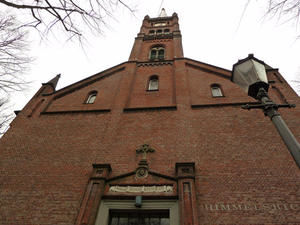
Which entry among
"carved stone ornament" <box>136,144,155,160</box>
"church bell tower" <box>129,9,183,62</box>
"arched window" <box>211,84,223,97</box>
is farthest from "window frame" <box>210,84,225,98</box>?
"carved stone ornament" <box>136,144,155,160</box>

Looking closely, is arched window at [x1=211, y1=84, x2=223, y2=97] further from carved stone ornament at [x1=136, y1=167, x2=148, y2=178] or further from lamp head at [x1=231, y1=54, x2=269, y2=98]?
lamp head at [x1=231, y1=54, x2=269, y2=98]

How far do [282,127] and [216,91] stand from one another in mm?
6985

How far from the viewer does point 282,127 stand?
116 inches

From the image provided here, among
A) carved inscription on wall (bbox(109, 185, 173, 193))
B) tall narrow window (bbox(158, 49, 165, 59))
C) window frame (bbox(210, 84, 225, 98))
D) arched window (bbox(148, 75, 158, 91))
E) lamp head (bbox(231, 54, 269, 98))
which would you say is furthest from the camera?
tall narrow window (bbox(158, 49, 165, 59))

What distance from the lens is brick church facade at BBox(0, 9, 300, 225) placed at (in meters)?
5.31

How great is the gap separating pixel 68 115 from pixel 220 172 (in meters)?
6.91

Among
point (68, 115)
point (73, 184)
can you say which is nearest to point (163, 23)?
point (68, 115)

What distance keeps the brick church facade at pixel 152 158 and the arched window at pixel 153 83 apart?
112mm

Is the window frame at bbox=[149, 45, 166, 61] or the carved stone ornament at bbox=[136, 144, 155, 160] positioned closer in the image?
the carved stone ornament at bbox=[136, 144, 155, 160]

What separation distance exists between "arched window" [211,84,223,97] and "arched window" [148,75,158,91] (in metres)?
2.83

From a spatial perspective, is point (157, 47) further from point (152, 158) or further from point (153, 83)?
point (152, 158)

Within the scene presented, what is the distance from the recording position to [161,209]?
5.37 m

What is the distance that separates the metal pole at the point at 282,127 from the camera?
2664mm

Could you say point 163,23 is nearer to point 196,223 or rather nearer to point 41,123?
point 41,123
